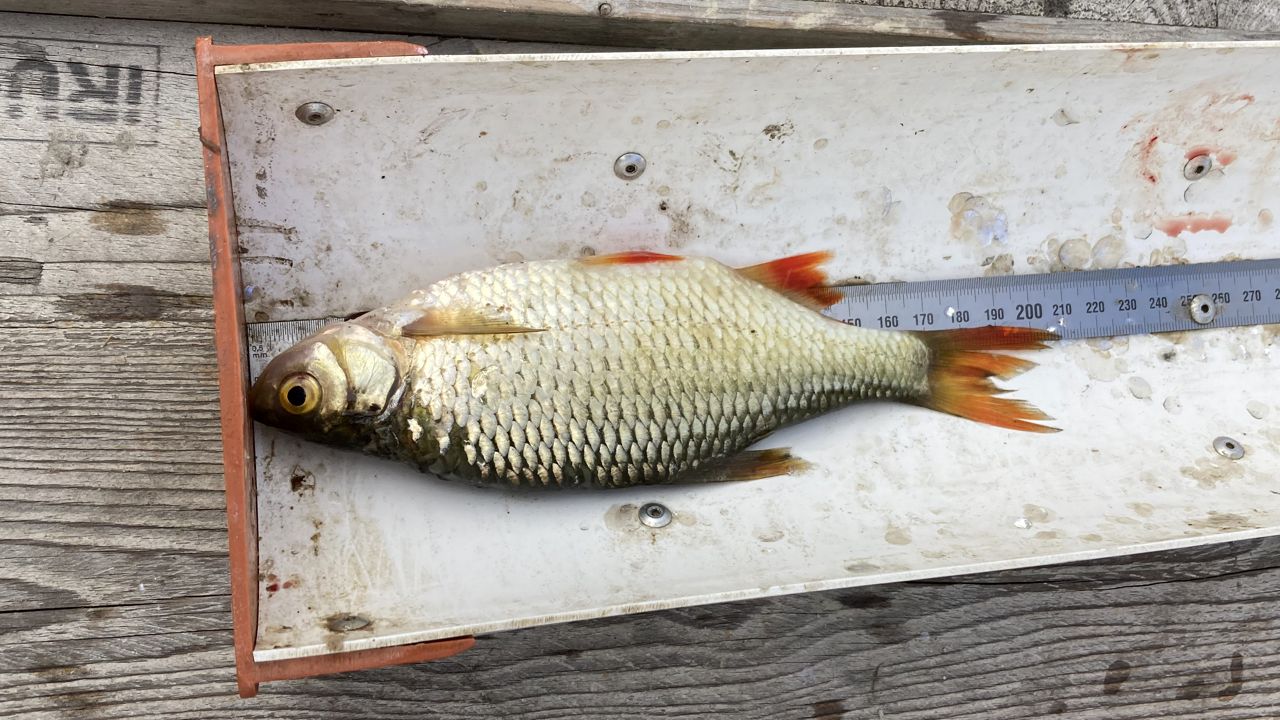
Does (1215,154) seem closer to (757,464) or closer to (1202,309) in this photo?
(1202,309)

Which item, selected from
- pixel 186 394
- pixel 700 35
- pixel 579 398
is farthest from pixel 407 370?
pixel 700 35

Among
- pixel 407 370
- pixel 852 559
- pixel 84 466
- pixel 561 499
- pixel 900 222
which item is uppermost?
pixel 900 222

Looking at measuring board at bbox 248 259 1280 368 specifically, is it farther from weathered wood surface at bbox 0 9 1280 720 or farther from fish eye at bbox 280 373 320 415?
fish eye at bbox 280 373 320 415

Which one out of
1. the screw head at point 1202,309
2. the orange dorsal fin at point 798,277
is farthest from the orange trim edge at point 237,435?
the screw head at point 1202,309

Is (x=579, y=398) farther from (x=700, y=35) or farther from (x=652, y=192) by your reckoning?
(x=700, y=35)

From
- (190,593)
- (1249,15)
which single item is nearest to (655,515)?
(190,593)

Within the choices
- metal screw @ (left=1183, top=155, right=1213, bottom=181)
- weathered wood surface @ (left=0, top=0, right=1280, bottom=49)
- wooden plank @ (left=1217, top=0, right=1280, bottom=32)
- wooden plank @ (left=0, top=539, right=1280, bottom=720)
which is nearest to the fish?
wooden plank @ (left=0, top=539, right=1280, bottom=720)

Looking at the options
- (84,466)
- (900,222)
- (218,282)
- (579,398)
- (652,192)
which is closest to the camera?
(218,282)
